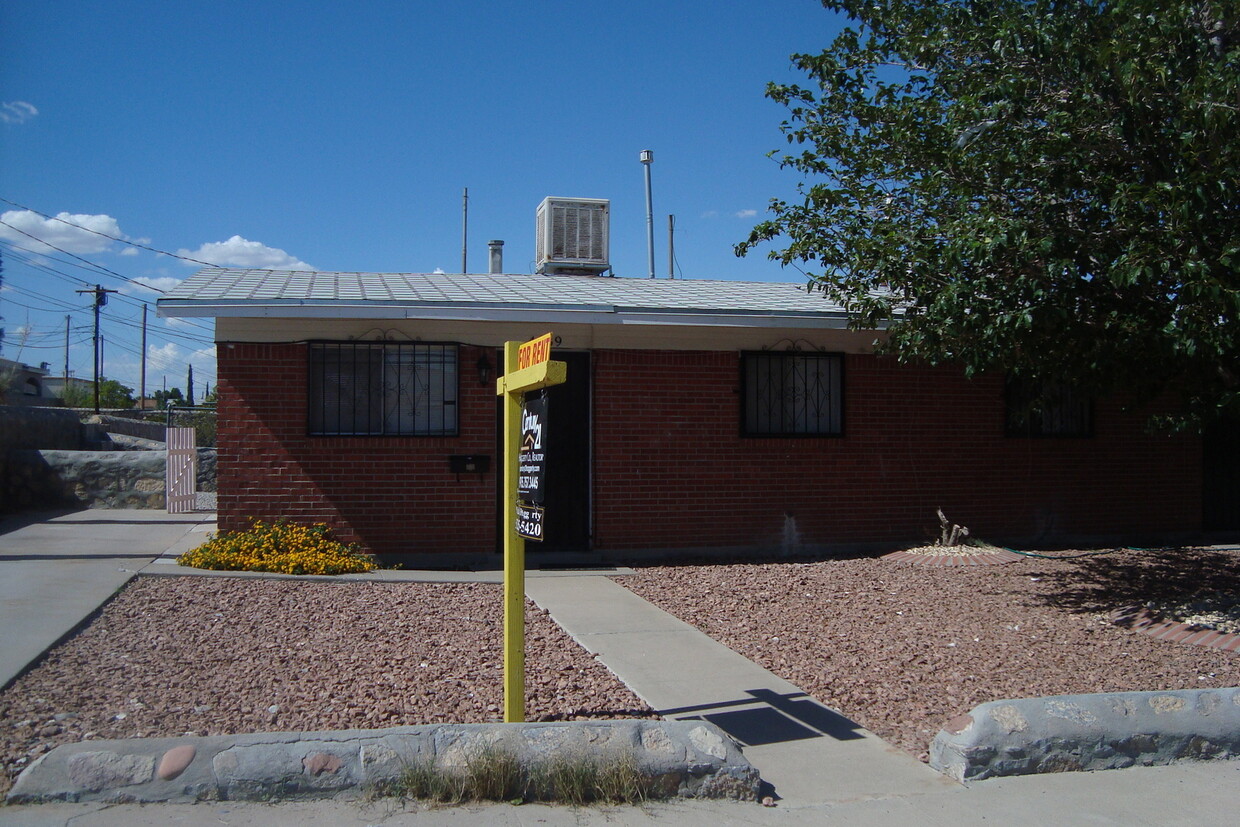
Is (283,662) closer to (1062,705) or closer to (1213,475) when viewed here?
(1062,705)

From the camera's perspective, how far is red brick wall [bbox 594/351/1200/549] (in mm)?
10898

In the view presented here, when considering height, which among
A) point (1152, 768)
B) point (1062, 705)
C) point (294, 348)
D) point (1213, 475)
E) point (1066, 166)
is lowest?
point (1152, 768)

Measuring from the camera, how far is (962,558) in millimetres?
10445

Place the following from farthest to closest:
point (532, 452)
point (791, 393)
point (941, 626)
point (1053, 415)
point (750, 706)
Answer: point (1053, 415) → point (791, 393) → point (941, 626) → point (750, 706) → point (532, 452)

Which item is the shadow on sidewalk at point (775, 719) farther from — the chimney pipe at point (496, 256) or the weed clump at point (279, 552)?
the chimney pipe at point (496, 256)

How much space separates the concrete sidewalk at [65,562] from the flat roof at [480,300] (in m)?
2.44

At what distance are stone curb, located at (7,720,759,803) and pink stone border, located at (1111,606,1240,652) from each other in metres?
4.47

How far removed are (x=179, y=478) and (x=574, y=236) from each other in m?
6.97

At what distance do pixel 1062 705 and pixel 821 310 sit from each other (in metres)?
6.43

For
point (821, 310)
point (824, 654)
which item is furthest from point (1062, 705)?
point (821, 310)

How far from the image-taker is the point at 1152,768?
5.28 metres

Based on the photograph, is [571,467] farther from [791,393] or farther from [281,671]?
[281,671]

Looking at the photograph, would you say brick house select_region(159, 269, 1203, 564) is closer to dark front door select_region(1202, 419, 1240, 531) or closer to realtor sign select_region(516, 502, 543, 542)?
dark front door select_region(1202, 419, 1240, 531)

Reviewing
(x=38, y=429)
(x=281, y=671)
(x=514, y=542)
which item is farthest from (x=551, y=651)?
(x=38, y=429)
